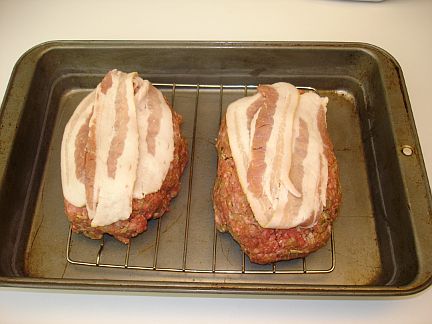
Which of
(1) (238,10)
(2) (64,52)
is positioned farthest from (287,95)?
(2) (64,52)

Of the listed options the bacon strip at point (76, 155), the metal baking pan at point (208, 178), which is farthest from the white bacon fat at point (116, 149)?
the metal baking pan at point (208, 178)

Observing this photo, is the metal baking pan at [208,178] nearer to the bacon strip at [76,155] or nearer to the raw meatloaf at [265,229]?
the raw meatloaf at [265,229]

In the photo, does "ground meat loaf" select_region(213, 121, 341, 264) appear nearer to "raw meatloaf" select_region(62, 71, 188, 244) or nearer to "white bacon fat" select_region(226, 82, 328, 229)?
"white bacon fat" select_region(226, 82, 328, 229)

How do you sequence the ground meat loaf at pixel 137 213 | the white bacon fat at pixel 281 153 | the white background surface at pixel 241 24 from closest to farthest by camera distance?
1. the white bacon fat at pixel 281 153
2. the ground meat loaf at pixel 137 213
3. the white background surface at pixel 241 24

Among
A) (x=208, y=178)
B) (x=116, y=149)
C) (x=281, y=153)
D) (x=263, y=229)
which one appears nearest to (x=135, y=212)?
(x=116, y=149)

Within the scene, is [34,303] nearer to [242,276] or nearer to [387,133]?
[242,276]

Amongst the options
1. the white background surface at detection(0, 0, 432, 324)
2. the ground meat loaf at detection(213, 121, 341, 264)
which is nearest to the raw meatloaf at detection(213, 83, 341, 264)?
the ground meat loaf at detection(213, 121, 341, 264)

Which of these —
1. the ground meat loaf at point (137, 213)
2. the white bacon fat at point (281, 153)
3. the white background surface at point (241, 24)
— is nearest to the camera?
the white bacon fat at point (281, 153)

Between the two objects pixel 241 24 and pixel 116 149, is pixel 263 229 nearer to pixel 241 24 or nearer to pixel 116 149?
pixel 116 149

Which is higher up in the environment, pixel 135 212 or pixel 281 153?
pixel 281 153
